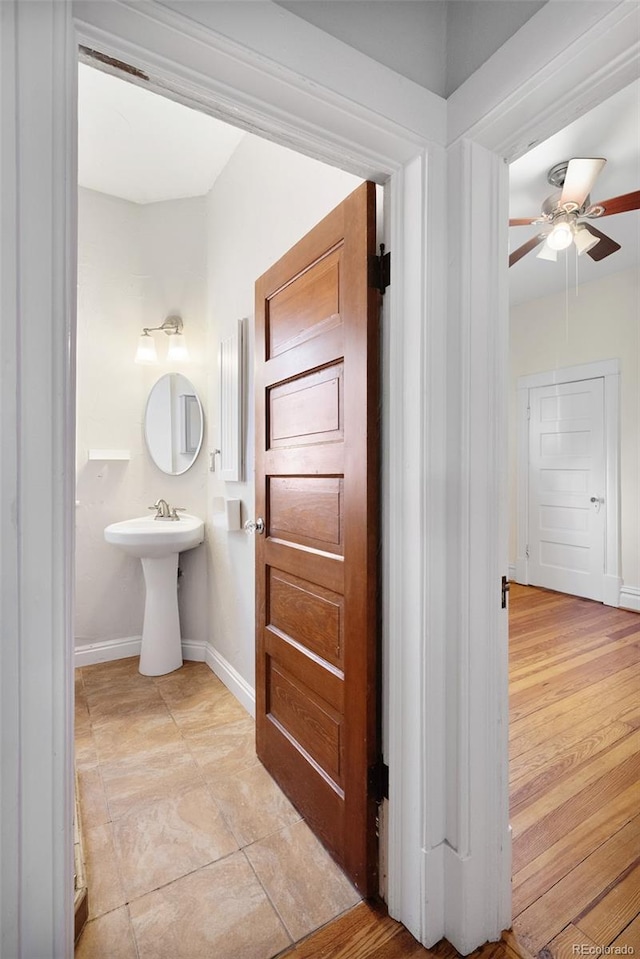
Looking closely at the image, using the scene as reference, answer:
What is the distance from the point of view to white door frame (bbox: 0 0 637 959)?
71 centimetres

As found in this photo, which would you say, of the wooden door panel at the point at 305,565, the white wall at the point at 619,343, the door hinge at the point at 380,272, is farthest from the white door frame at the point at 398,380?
the white wall at the point at 619,343

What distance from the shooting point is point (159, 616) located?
2.65 m

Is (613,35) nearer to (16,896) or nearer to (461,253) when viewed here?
(461,253)

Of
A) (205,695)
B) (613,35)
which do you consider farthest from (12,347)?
(205,695)

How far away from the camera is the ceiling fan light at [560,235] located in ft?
7.88

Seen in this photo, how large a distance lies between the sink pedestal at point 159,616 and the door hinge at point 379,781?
1.71 metres

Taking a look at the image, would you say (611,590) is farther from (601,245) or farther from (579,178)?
(579,178)

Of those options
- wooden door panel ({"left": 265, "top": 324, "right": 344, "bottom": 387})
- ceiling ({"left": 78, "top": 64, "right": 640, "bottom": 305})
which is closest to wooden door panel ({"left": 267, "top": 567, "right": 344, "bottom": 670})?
wooden door panel ({"left": 265, "top": 324, "right": 344, "bottom": 387})

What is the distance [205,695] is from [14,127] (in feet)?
7.83

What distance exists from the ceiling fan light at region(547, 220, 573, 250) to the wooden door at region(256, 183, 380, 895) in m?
1.63

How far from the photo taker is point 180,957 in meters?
1.11

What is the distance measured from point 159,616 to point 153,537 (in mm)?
555

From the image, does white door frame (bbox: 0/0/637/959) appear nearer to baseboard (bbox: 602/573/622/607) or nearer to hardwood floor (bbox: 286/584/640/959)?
hardwood floor (bbox: 286/584/640/959)

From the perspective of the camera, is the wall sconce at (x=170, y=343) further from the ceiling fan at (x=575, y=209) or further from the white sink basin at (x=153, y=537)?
the ceiling fan at (x=575, y=209)
